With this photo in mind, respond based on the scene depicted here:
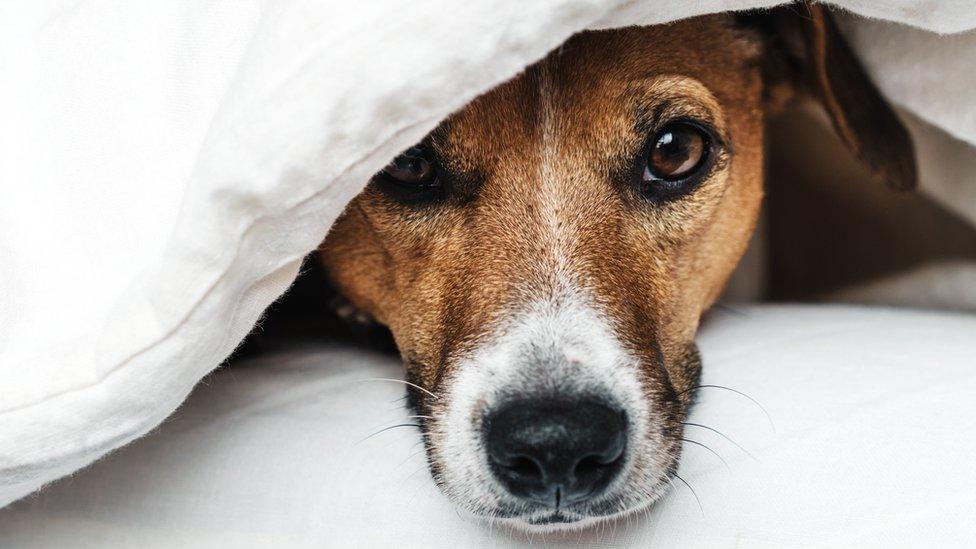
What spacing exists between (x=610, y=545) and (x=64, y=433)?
0.69 metres

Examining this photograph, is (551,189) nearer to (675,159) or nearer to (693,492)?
(675,159)

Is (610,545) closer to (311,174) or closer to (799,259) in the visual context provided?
(311,174)

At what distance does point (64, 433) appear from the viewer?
1.03 m

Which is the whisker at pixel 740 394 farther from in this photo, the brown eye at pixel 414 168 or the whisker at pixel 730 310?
the brown eye at pixel 414 168

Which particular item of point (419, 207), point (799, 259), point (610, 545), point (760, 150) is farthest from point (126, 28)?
point (799, 259)

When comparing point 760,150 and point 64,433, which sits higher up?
point 760,150

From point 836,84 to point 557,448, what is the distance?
1.03m

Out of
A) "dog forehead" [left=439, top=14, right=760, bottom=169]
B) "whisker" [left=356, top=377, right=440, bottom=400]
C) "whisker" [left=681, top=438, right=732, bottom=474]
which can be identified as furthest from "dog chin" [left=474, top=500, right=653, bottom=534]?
"dog forehead" [left=439, top=14, right=760, bottom=169]

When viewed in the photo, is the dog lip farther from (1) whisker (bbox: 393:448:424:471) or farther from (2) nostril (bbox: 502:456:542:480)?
(1) whisker (bbox: 393:448:424:471)

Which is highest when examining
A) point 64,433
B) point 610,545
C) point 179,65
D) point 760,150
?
point 179,65

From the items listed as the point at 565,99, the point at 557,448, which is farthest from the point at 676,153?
the point at 557,448

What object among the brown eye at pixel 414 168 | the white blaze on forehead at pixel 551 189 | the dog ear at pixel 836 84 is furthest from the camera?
the dog ear at pixel 836 84

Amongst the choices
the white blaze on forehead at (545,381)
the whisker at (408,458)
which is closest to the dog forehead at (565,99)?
the white blaze on forehead at (545,381)

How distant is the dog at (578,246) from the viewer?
1149mm
